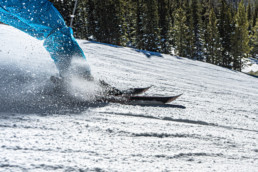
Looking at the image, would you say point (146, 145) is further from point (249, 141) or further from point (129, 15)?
point (129, 15)

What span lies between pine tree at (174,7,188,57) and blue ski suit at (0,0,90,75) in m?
31.1

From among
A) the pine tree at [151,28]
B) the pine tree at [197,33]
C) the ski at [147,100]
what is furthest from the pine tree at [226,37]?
the ski at [147,100]

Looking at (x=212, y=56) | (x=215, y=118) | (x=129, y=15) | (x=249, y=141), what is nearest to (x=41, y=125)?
(x=249, y=141)

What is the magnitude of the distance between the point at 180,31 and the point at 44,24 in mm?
32147

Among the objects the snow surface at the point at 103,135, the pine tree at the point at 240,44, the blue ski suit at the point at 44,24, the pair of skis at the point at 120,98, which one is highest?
the pine tree at the point at 240,44

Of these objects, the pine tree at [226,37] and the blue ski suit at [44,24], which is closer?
the blue ski suit at [44,24]

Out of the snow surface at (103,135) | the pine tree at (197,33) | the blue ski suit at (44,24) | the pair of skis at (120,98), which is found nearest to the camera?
the snow surface at (103,135)

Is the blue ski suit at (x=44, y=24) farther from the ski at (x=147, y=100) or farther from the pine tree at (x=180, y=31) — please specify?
the pine tree at (x=180, y=31)

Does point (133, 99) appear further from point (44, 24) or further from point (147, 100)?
point (44, 24)

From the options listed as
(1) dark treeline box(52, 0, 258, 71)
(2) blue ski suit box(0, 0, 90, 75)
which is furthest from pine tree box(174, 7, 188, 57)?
(2) blue ski suit box(0, 0, 90, 75)

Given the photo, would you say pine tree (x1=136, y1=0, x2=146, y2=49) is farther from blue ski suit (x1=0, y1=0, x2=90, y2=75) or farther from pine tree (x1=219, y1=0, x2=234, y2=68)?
blue ski suit (x1=0, y1=0, x2=90, y2=75)

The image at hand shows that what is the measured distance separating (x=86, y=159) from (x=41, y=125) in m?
0.83

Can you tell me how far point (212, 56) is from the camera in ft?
118

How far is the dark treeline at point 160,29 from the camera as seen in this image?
32.1 m
